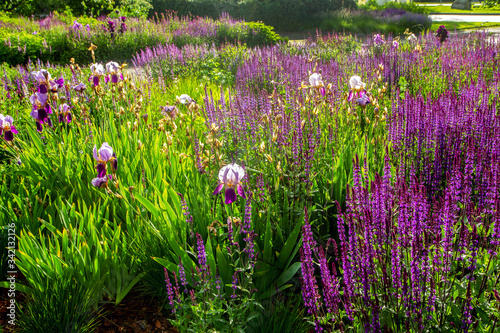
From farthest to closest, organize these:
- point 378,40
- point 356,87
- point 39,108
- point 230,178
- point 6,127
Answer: point 378,40 < point 356,87 < point 39,108 < point 6,127 < point 230,178

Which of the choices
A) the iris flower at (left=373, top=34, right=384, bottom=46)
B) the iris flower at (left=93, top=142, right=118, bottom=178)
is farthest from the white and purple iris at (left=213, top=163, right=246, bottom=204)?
the iris flower at (left=373, top=34, right=384, bottom=46)

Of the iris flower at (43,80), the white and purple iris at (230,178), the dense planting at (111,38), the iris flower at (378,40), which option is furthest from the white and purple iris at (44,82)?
the dense planting at (111,38)

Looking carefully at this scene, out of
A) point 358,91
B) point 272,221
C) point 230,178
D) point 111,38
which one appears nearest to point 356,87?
point 358,91

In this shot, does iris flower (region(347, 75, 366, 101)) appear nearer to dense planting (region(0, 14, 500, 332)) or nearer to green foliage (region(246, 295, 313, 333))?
dense planting (region(0, 14, 500, 332))

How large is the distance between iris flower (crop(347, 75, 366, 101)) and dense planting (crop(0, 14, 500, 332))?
12 mm

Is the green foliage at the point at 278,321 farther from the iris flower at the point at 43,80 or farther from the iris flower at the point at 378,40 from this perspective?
the iris flower at the point at 378,40

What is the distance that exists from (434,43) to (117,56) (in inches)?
348

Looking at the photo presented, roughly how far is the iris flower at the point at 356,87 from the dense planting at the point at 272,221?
12 mm

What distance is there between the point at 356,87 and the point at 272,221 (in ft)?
4.99

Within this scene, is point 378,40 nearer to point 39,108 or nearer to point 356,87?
point 356,87

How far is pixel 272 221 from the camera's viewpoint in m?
2.40

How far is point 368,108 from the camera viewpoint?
430 cm

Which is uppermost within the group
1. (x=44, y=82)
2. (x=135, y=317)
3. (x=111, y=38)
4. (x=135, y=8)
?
(x=135, y=8)

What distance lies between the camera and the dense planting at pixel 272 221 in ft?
5.30
